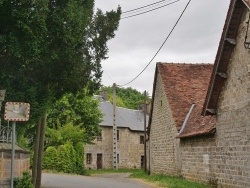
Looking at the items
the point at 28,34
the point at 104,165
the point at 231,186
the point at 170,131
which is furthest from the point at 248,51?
the point at 104,165

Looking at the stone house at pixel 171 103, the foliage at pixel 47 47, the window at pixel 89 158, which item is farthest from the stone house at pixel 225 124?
the window at pixel 89 158

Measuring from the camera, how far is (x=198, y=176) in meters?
18.3

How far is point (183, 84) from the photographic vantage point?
24844 millimetres

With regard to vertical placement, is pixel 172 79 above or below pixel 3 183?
above

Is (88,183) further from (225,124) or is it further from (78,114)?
(78,114)

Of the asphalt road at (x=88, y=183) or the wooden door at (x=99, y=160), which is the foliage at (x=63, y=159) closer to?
the asphalt road at (x=88, y=183)

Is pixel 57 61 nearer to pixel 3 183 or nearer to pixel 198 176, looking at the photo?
pixel 3 183

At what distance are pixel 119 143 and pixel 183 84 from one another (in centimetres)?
2648

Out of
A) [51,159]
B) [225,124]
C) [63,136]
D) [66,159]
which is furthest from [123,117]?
[225,124]

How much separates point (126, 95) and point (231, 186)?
222 feet

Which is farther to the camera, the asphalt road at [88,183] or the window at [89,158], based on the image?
the window at [89,158]

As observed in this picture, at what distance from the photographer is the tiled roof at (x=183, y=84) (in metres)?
23.2

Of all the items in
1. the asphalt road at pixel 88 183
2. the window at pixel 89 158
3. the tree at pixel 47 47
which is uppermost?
the tree at pixel 47 47

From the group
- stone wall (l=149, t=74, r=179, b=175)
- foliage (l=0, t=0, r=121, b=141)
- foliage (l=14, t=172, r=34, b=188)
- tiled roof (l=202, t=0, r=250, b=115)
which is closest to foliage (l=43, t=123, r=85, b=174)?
stone wall (l=149, t=74, r=179, b=175)
